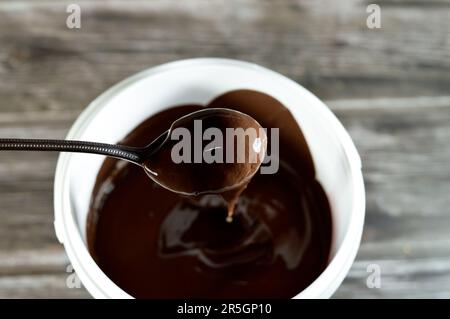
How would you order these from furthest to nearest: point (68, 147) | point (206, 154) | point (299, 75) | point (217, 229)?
point (299, 75) → point (217, 229) → point (206, 154) → point (68, 147)

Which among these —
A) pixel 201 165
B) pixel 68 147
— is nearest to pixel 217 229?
pixel 201 165

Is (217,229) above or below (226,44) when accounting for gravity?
below

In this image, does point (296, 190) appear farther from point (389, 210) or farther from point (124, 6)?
point (124, 6)

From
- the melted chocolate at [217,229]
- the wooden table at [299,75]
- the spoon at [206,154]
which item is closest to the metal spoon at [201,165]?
the spoon at [206,154]

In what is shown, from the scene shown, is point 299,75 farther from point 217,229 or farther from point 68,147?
point 68,147

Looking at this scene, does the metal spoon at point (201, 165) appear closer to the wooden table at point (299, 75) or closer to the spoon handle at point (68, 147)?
the spoon handle at point (68, 147)
